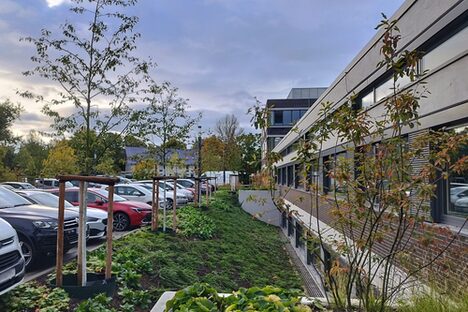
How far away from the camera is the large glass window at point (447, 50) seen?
20.4 feet

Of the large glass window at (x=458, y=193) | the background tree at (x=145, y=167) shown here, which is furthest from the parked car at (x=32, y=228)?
the background tree at (x=145, y=167)

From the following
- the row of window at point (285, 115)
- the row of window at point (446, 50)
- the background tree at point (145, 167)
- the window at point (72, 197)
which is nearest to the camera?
the row of window at point (446, 50)

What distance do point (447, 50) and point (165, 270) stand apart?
5.91 m

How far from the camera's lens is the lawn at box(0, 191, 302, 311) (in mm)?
4652

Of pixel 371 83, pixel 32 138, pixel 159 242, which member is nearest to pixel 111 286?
pixel 159 242

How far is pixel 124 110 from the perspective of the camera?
360 inches

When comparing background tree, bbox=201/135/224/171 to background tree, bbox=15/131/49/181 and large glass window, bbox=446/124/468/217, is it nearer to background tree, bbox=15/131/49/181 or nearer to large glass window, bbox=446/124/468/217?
background tree, bbox=15/131/49/181

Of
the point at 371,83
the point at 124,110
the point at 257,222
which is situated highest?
the point at 371,83

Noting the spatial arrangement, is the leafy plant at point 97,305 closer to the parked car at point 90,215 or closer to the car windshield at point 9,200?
the car windshield at point 9,200

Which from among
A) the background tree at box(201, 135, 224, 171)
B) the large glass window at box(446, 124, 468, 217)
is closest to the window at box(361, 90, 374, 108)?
the large glass window at box(446, 124, 468, 217)

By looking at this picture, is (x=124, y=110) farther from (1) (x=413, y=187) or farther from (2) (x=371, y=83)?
(1) (x=413, y=187)

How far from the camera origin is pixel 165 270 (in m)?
6.67

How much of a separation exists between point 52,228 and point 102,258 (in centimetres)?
219

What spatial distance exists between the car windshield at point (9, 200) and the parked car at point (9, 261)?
3.29m
